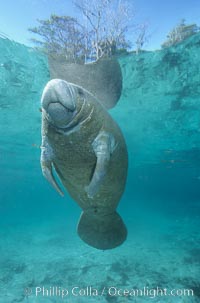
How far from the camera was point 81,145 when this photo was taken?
3.83 m

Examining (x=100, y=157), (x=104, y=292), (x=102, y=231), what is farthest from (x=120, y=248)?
(x=100, y=157)

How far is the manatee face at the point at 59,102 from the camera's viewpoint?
10.9 feet

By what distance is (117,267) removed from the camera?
10180mm

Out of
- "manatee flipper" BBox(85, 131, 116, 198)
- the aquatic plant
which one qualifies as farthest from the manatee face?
the aquatic plant

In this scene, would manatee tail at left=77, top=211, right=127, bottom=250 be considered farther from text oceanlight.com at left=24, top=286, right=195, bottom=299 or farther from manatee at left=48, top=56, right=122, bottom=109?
manatee at left=48, top=56, right=122, bottom=109

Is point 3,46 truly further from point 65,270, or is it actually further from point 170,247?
point 170,247

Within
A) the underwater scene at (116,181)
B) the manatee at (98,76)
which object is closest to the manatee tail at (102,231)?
the underwater scene at (116,181)

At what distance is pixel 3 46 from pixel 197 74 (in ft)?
30.9

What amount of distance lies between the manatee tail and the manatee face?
299 centimetres

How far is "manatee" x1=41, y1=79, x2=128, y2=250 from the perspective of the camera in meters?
3.44

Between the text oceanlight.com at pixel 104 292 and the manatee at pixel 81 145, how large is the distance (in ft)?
14.5

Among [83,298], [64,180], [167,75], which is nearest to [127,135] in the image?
[167,75]

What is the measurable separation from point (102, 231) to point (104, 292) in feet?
11.2

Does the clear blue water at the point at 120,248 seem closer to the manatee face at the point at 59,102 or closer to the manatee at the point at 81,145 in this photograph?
the manatee at the point at 81,145
